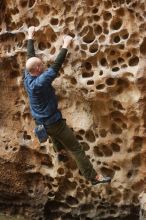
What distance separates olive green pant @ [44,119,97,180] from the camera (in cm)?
474

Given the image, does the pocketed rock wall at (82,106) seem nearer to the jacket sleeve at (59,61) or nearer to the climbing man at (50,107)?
the climbing man at (50,107)

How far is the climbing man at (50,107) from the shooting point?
453 cm

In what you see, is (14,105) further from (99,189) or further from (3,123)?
(99,189)

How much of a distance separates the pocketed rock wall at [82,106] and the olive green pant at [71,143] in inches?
10.5

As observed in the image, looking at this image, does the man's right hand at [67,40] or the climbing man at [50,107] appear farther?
the man's right hand at [67,40]

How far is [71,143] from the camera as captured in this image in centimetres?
480

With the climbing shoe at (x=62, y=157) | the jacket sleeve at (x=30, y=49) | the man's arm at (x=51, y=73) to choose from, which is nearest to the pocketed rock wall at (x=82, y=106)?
the climbing shoe at (x=62, y=157)

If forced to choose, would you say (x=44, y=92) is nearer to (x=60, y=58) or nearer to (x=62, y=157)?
(x=60, y=58)

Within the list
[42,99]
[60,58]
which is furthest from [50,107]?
[60,58]

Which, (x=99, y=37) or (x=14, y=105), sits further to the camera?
(x=14, y=105)

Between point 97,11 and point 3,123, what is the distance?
1435 millimetres

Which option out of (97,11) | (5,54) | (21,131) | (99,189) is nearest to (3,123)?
(21,131)

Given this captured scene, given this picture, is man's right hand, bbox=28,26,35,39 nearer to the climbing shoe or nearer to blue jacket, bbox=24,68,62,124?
blue jacket, bbox=24,68,62,124

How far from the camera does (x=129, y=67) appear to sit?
4.77 meters
